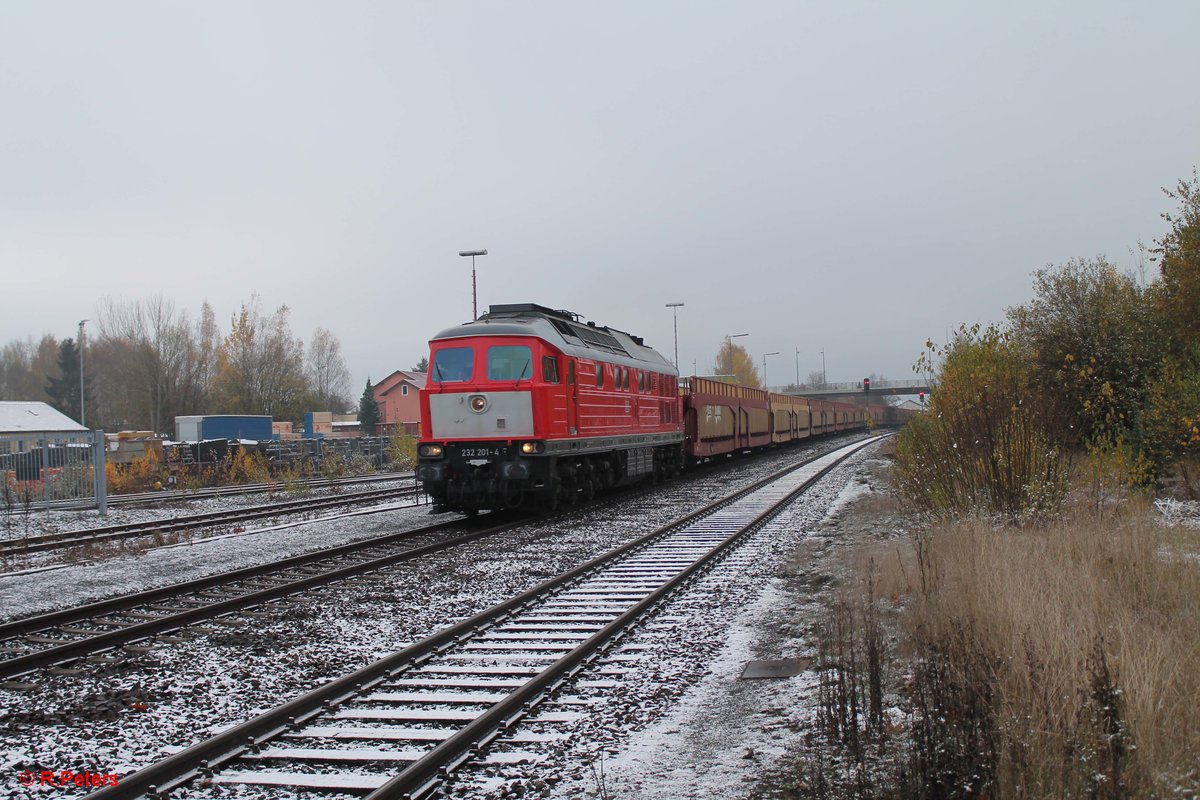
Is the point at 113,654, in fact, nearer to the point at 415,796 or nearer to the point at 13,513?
the point at 415,796

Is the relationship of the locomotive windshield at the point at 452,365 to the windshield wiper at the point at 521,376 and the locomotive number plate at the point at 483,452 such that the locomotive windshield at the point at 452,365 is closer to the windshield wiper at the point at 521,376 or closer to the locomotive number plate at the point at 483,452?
the windshield wiper at the point at 521,376

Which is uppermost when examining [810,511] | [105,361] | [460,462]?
[105,361]

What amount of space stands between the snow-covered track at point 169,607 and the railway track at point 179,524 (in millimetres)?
5293

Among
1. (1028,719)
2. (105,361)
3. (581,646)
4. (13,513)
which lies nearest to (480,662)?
(581,646)

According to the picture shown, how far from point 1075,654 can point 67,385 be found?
271 feet

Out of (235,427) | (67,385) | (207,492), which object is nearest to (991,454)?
(207,492)

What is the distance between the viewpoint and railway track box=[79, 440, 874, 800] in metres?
4.82

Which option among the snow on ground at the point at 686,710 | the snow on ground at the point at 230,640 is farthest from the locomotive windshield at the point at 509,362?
the snow on ground at the point at 686,710

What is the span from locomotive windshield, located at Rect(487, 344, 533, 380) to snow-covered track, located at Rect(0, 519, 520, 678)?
3801mm

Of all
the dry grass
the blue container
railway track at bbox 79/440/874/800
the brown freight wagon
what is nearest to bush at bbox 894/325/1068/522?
the dry grass

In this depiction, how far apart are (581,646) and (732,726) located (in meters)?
1.85

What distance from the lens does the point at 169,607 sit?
9508mm

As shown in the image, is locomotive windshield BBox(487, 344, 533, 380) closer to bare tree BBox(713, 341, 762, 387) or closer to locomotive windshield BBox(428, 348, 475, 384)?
locomotive windshield BBox(428, 348, 475, 384)

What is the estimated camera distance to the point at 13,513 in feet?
71.3
